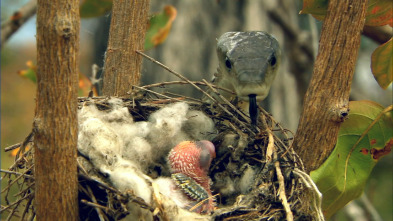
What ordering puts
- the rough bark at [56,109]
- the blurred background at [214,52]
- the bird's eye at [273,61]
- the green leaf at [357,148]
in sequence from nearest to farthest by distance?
1. the rough bark at [56,109]
2. the green leaf at [357,148]
3. the bird's eye at [273,61]
4. the blurred background at [214,52]

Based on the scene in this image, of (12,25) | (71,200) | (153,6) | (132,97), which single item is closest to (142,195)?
(71,200)

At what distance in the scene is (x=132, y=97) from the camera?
1579 mm

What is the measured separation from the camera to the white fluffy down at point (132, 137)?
123 centimetres

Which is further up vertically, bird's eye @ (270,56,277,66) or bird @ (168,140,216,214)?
bird's eye @ (270,56,277,66)

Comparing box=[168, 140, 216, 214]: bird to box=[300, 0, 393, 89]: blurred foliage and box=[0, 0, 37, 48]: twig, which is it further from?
box=[0, 0, 37, 48]: twig

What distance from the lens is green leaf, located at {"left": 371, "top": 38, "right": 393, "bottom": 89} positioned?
148cm

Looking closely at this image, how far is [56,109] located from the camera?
979mm

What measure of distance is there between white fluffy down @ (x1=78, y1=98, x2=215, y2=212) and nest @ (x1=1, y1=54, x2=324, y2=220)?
0.11ft

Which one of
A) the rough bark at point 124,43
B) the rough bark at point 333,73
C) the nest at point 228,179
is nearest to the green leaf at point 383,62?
the rough bark at point 333,73

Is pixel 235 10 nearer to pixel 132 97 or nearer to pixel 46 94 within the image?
pixel 132 97

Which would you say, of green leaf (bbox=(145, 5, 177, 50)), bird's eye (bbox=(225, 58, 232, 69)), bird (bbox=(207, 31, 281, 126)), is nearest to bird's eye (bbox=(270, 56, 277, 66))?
bird (bbox=(207, 31, 281, 126))

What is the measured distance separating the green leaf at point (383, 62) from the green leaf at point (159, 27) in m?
0.90

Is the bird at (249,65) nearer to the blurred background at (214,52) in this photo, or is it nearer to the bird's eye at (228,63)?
the bird's eye at (228,63)

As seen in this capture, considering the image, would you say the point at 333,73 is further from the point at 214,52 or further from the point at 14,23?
the point at 214,52
